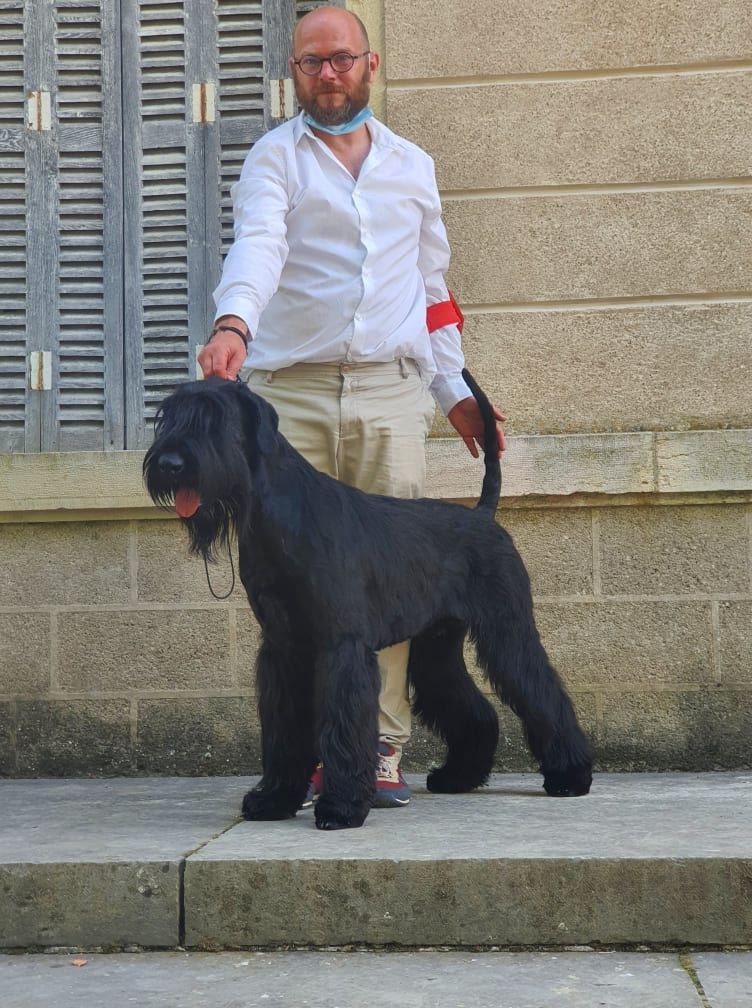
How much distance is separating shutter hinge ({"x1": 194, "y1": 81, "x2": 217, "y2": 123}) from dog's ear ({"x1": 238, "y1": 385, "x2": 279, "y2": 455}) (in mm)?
2469

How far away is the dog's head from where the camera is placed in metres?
3.31

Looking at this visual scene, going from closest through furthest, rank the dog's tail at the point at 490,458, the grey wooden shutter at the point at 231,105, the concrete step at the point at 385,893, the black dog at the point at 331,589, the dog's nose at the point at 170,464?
1. the concrete step at the point at 385,893
2. the dog's nose at the point at 170,464
3. the black dog at the point at 331,589
4. the dog's tail at the point at 490,458
5. the grey wooden shutter at the point at 231,105

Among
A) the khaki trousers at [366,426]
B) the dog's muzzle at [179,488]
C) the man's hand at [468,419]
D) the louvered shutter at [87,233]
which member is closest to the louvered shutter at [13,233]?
the louvered shutter at [87,233]

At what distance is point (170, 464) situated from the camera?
130 inches

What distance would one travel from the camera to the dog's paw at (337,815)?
357 cm

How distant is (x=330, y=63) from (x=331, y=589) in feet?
5.18

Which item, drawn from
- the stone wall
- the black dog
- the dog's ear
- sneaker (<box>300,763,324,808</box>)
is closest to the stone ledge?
the stone wall

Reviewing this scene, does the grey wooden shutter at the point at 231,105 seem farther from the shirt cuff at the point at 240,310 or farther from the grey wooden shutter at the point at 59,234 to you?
the shirt cuff at the point at 240,310

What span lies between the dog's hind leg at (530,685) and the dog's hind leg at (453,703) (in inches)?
8.3

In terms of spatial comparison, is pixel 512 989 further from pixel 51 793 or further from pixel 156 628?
pixel 156 628

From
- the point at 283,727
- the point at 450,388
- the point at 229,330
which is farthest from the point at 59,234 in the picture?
the point at 283,727

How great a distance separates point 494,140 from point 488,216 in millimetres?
293

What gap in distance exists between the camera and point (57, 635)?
17.8 feet

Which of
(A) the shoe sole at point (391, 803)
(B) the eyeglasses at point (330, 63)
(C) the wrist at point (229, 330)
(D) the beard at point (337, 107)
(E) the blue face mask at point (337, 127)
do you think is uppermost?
(B) the eyeglasses at point (330, 63)
